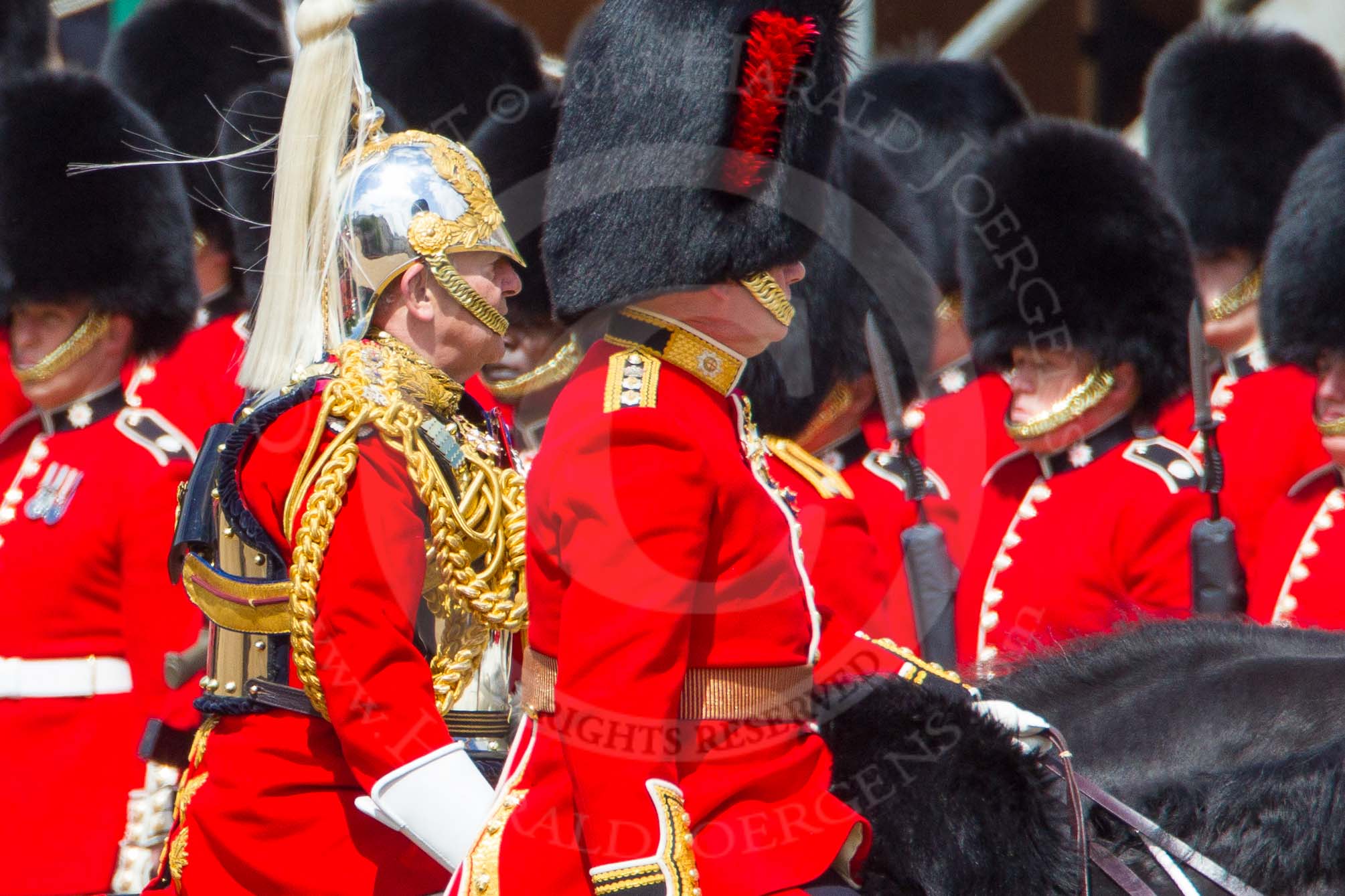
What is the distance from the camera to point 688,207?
2.02m

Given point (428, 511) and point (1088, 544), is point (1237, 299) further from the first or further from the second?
point (428, 511)

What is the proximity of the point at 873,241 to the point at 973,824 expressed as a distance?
2.84 metres

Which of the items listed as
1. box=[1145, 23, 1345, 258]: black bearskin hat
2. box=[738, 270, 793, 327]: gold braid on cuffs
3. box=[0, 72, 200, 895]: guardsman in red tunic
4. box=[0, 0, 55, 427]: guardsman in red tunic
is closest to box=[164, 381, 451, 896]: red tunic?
box=[738, 270, 793, 327]: gold braid on cuffs

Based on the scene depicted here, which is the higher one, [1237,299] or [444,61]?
[444,61]

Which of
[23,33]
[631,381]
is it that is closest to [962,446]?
[631,381]

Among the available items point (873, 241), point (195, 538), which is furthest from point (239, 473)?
point (873, 241)

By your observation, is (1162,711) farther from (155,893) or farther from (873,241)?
(873,241)

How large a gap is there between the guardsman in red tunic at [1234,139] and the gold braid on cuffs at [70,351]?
296 centimetres

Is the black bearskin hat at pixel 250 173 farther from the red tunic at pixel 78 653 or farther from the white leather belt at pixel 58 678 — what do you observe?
the white leather belt at pixel 58 678

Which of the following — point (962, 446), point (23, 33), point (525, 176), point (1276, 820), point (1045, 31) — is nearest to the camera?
point (1276, 820)

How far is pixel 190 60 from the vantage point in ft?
18.2

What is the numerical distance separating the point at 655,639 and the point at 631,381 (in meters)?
0.31

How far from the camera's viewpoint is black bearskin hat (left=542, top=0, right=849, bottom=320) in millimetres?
1998

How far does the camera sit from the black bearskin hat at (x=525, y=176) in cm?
435
